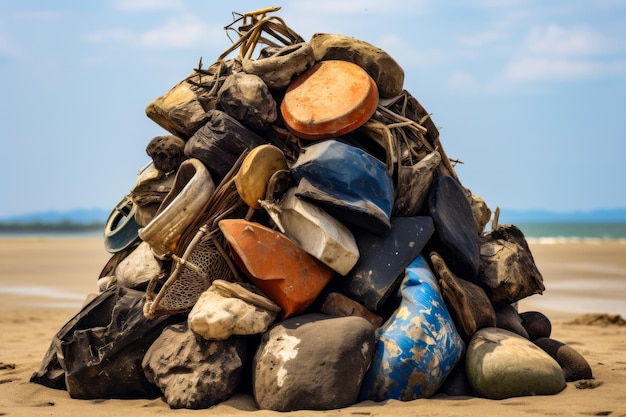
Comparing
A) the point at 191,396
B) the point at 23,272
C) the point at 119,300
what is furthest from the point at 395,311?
the point at 23,272

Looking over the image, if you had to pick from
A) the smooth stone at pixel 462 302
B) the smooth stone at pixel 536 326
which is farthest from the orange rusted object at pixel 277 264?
the smooth stone at pixel 536 326

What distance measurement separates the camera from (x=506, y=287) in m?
6.39

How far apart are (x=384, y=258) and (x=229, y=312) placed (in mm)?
1135

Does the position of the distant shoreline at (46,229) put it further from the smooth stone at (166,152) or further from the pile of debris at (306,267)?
the pile of debris at (306,267)

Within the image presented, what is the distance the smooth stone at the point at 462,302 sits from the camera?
19.5 ft

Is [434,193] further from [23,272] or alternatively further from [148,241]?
[23,272]

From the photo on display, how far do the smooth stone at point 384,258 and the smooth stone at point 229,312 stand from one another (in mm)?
597

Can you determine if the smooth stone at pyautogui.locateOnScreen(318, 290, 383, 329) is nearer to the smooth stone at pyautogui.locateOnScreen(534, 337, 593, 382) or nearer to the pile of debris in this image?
the pile of debris

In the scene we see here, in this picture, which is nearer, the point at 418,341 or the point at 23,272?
the point at 418,341

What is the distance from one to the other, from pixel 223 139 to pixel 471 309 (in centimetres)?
207

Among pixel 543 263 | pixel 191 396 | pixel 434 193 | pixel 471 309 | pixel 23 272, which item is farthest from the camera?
pixel 543 263

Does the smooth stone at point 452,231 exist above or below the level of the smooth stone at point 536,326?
above

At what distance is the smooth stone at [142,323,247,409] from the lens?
217 inches

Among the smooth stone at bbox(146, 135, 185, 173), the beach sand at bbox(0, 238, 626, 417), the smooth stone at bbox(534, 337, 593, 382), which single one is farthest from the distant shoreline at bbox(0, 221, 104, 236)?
the smooth stone at bbox(534, 337, 593, 382)
